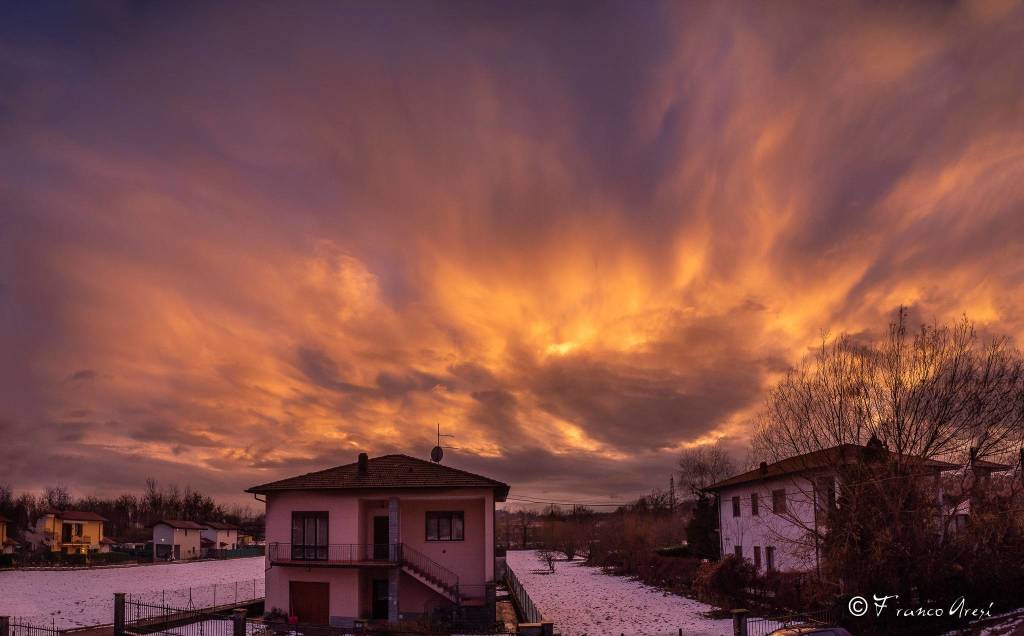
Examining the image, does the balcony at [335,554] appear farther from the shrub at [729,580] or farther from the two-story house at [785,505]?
the shrub at [729,580]

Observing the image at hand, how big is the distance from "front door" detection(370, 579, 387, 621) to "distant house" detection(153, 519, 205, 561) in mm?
71425

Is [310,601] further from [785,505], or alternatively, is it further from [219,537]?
[219,537]

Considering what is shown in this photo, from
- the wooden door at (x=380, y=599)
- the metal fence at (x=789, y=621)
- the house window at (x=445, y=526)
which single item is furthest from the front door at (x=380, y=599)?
the metal fence at (x=789, y=621)

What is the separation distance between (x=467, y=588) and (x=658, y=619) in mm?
8642

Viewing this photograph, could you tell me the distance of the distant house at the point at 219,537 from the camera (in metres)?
107

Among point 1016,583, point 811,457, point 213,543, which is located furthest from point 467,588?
point 213,543

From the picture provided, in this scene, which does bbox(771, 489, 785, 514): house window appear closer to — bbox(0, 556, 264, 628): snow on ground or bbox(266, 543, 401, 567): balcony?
bbox(266, 543, 401, 567): balcony

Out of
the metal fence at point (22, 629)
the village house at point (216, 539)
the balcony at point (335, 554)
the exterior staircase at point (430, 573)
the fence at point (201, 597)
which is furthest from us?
the village house at point (216, 539)

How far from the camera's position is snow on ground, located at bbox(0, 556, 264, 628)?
112ft

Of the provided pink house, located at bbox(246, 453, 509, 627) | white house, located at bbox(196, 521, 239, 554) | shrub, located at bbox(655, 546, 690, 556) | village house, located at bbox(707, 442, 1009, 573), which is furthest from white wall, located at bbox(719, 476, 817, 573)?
white house, located at bbox(196, 521, 239, 554)

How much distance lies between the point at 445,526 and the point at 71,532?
9075cm

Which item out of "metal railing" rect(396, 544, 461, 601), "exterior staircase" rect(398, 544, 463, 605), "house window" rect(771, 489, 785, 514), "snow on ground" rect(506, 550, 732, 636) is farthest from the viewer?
"house window" rect(771, 489, 785, 514)

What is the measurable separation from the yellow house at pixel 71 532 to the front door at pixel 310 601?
78.0 m

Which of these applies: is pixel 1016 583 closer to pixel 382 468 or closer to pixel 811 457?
pixel 811 457
